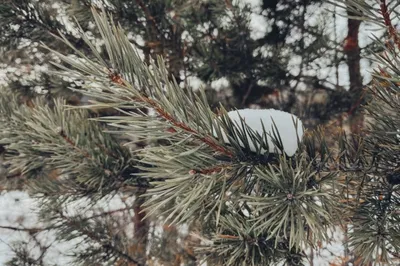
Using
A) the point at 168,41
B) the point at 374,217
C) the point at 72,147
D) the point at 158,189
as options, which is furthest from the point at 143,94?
the point at 168,41

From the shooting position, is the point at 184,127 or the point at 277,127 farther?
the point at 277,127

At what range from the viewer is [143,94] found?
421 mm

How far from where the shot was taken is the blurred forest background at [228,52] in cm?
155

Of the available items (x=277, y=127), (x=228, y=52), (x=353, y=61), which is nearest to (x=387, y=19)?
(x=277, y=127)

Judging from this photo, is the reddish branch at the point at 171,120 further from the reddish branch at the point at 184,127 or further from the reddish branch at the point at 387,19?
the reddish branch at the point at 387,19

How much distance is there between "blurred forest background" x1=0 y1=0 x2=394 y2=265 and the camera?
1.55 meters

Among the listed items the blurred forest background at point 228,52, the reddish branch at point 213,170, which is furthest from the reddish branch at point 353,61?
the reddish branch at point 213,170

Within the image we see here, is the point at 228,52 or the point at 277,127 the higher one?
the point at 228,52

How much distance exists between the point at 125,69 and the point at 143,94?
4 cm

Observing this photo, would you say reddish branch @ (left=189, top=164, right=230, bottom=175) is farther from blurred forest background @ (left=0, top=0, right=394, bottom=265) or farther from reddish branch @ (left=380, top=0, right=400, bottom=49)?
blurred forest background @ (left=0, top=0, right=394, bottom=265)

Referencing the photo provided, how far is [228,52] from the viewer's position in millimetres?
1672

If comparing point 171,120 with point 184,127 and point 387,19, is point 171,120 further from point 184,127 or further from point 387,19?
point 387,19

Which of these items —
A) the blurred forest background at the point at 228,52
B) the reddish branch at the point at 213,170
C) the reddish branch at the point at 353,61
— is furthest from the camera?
the reddish branch at the point at 353,61

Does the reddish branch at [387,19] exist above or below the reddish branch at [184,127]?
above
